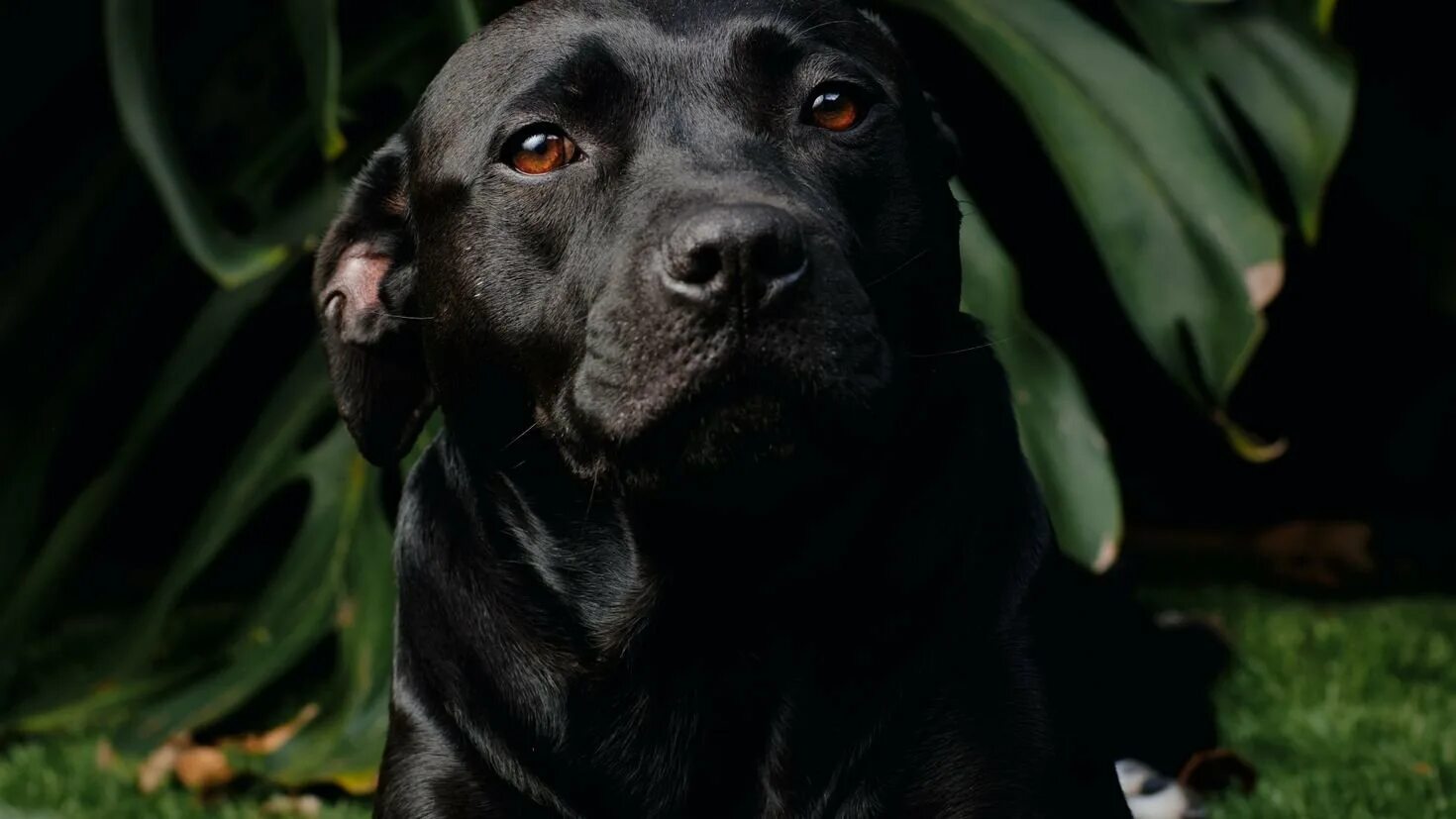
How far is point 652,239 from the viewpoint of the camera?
1702mm

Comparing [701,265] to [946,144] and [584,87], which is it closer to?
[584,87]

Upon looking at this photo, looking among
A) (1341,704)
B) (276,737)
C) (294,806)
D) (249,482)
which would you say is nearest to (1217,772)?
(1341,704)

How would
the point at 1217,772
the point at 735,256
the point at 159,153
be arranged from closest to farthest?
the point at 735,256 → the point at 1217,772 → the point at 159,153

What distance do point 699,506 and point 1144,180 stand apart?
1515 millimetres

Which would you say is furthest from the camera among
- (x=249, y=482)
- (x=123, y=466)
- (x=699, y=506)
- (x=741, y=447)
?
(x=123, y=466)

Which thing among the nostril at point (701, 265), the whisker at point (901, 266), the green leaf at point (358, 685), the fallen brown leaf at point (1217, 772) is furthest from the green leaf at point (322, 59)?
the fallen brown leaf at point (1217, 772)

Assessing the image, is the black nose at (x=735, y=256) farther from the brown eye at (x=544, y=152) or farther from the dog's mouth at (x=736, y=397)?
the brown eye at (x=544, y=152)

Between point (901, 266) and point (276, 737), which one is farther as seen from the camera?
point (276, 737)

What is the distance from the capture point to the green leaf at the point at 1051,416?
113 inches

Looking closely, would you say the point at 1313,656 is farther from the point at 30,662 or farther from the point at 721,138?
the point at 30,662

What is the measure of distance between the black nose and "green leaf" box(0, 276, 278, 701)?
210 cm

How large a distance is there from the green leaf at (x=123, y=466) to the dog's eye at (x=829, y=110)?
1.89 m

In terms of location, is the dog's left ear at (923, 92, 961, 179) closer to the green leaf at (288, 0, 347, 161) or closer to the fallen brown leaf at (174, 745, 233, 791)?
the green leaf at (288, 0, 347, 161)

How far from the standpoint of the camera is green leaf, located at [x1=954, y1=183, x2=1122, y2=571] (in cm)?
287
